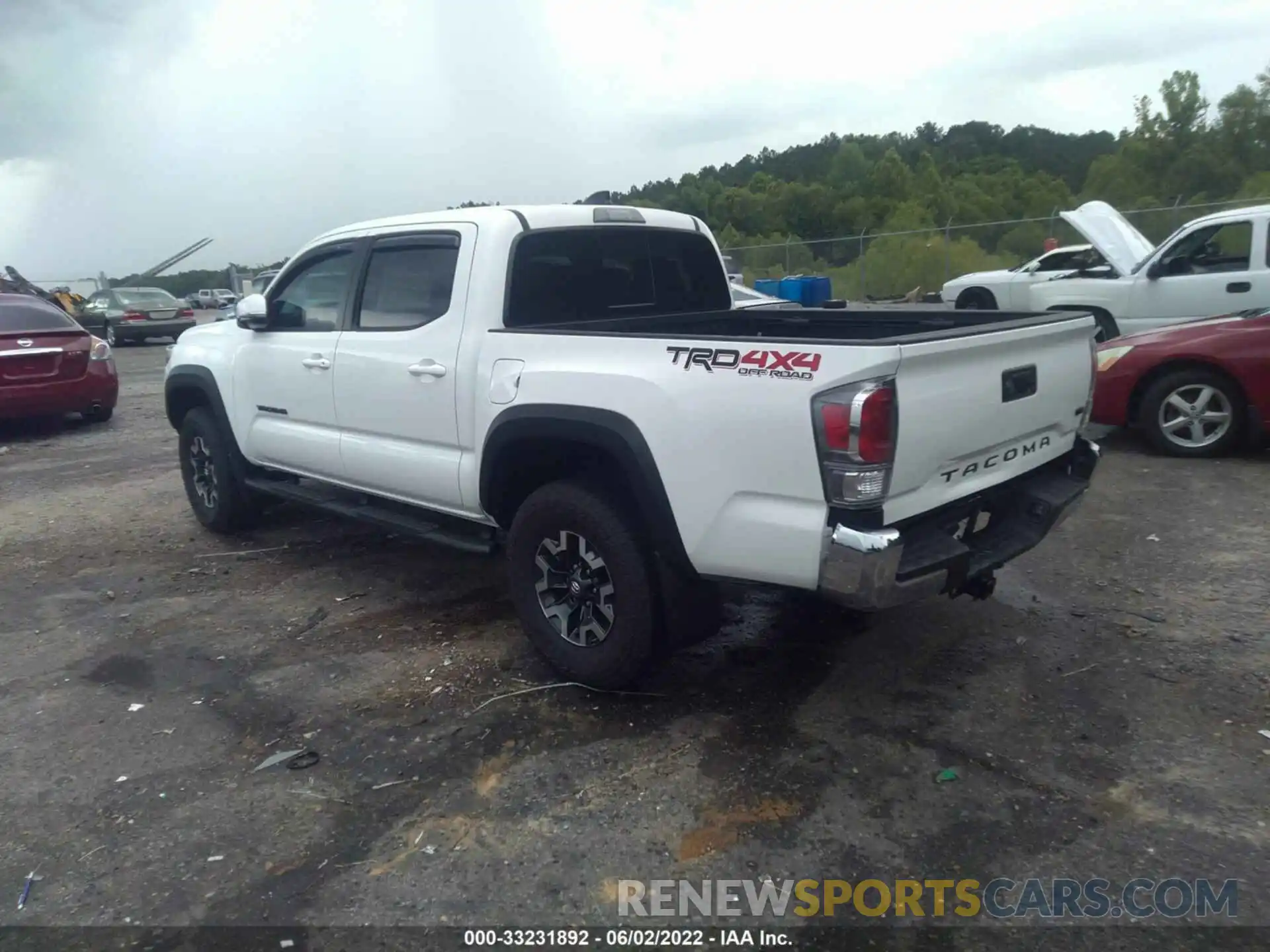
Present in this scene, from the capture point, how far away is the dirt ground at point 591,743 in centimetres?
292

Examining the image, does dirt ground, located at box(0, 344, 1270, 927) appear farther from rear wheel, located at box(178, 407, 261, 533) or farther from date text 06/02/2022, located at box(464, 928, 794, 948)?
rear wheel, located at box(178, 407, 261, 533)

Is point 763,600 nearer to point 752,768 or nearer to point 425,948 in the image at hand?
point 752,768

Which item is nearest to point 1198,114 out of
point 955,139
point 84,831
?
point 955,139

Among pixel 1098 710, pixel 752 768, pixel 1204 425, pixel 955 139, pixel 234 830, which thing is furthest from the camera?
pixel 955 139

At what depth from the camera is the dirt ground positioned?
292cm

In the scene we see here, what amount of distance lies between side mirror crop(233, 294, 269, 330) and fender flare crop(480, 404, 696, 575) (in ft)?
7.43

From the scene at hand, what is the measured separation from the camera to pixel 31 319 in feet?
35.1

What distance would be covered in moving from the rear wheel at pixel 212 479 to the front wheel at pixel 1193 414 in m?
6.56

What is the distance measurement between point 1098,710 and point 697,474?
1.82m

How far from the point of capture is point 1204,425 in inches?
290

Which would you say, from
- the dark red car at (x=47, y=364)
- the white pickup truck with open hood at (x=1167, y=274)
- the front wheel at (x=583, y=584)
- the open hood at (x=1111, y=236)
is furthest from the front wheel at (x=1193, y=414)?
the dark red car at (x=47, y=364)

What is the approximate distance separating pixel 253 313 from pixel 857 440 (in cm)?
385

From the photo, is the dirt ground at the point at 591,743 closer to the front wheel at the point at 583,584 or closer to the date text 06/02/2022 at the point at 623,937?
the date text 06/02/2022 at the point at 623,937

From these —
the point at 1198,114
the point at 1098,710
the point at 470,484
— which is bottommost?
the point at 1098,710
